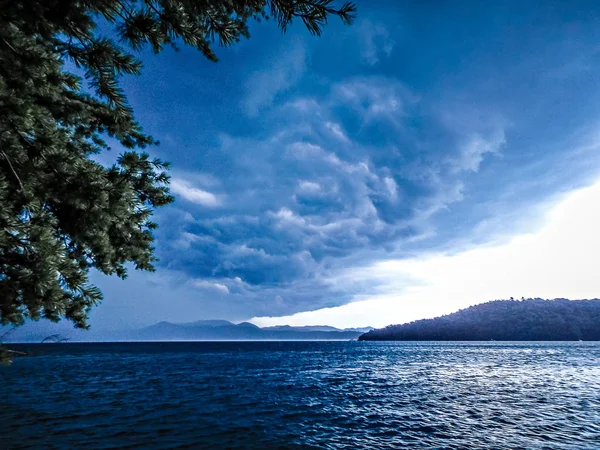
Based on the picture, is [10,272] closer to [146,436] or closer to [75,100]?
[75,100]

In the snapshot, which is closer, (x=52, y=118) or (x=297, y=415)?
(x=52, y=118)

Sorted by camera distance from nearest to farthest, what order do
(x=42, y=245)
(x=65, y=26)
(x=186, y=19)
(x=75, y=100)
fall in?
1. (x=42, y=245)
2. (x=65, y=26)
3. (x=186, y=19)
4. (x=75, y=100)

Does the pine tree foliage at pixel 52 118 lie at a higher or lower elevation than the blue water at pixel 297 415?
higher

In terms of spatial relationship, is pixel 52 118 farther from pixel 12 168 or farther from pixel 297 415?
pixel 297 415

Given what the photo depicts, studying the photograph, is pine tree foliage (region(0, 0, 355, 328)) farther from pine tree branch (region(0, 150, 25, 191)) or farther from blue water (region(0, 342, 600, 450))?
blue water (region(0, 342, 600, 450))

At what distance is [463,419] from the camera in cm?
2114

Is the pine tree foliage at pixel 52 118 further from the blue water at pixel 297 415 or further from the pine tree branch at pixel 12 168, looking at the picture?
the blue water at pixel 297 415

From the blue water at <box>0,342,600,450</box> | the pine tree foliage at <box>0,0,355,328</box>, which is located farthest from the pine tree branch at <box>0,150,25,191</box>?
the blue water at <box>0,342,600,450</box>

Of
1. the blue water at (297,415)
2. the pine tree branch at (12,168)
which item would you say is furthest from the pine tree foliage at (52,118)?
the blue water at (297,415)

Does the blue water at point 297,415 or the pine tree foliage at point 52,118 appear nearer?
the pine tree foliage at point 52,118

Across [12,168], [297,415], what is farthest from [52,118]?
[297,415]

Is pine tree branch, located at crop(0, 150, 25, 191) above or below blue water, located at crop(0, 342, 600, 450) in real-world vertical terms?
above

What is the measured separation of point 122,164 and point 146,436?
18099 mm

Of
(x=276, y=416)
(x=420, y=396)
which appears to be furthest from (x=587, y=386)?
(x=276, y=416)
